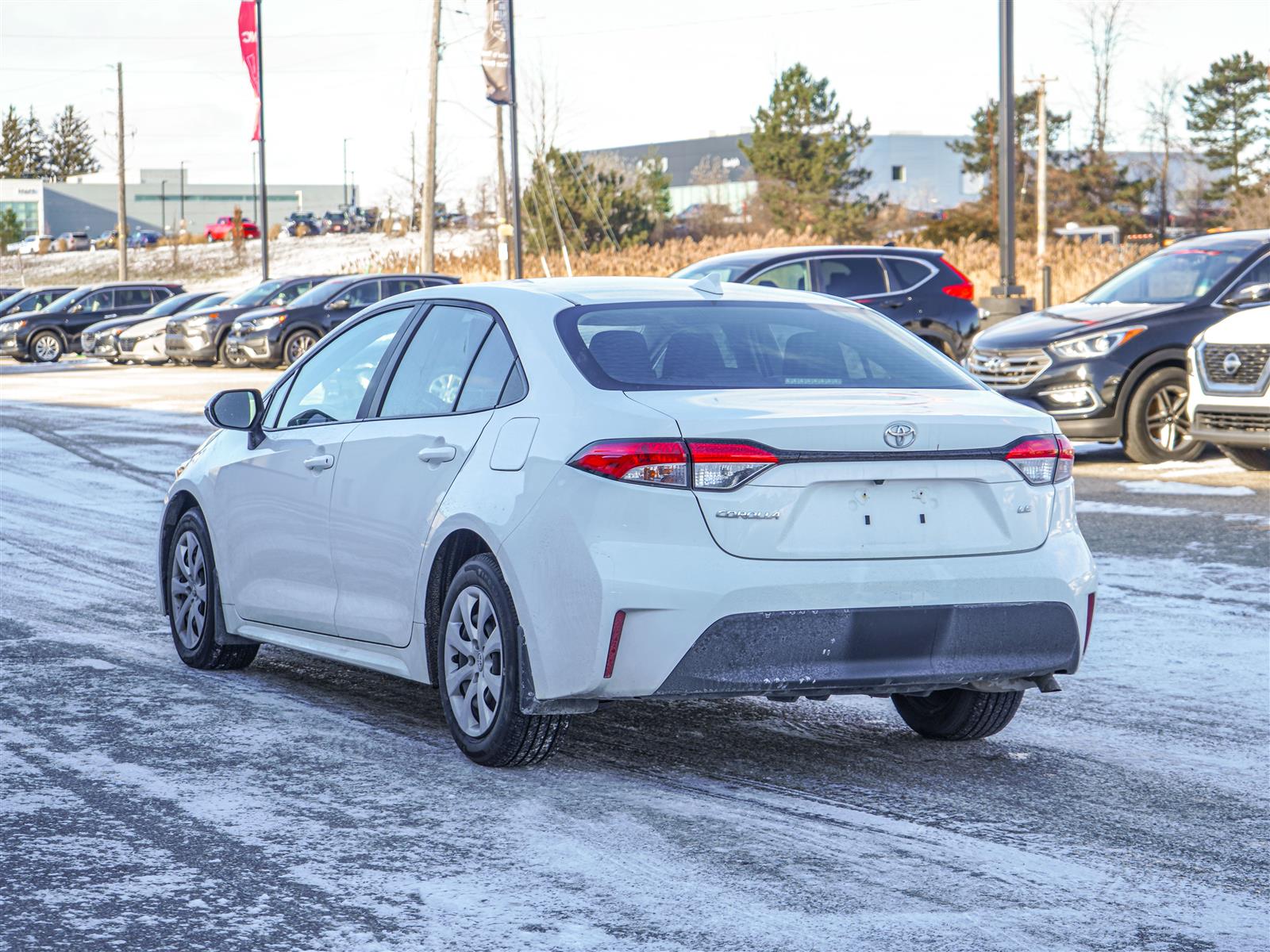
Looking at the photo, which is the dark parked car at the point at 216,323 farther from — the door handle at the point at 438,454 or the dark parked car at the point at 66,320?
the door handle at the point at 438,454

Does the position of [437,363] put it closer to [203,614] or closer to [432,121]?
[203,614]

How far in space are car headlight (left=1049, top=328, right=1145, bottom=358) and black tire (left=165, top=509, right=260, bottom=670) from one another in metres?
9.11

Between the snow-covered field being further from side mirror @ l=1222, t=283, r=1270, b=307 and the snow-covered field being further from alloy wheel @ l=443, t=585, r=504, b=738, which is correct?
alloy wheel @ l=443, t=585, r=504, b=738

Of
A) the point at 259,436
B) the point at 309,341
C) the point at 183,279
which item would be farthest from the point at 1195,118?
the point at 259,436

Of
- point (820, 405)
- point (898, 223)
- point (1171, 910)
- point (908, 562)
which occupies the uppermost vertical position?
point (898, 223)

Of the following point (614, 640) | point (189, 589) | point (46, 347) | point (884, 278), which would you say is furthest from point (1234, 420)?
point (46, 347)

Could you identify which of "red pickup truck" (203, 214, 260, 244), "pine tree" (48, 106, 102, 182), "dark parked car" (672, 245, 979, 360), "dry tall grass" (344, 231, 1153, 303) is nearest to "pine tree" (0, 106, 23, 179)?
"pine tree" (48, 106, 102, 182)

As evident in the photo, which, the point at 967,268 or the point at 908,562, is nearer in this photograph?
the point at 908,562

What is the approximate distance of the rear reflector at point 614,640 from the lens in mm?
5047

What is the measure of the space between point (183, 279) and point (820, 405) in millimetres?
85339

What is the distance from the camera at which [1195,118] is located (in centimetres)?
9238

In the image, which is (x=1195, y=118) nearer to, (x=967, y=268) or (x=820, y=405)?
(x=967, y=268)

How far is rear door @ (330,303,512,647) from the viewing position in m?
5.82

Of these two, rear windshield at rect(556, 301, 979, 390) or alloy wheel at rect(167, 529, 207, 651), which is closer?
rear windshield at rect(556, 301, 979, 390)
